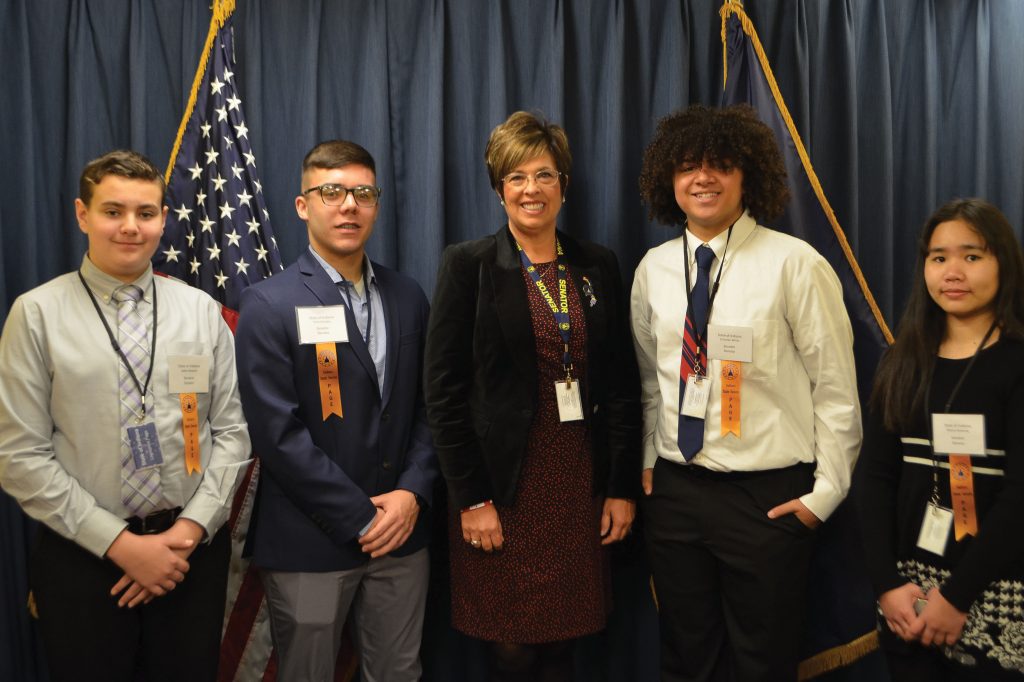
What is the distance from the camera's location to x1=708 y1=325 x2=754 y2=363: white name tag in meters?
2.02

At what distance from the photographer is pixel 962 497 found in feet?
5.74

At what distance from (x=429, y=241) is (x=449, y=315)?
2.26 ft

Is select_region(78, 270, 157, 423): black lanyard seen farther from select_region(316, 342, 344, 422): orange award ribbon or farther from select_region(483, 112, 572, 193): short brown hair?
select_region(483, 112, 572, 193): short brown hair

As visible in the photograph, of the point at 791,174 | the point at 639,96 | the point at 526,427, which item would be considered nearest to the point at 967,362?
the point at 791,174

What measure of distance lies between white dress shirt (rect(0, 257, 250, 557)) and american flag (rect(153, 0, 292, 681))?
19.0 inches

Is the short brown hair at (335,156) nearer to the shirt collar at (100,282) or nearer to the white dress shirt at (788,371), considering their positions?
the shirt collar at (100,282)

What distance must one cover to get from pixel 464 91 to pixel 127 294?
1429mm

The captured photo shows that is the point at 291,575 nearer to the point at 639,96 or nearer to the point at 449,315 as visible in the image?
the point at 449,315

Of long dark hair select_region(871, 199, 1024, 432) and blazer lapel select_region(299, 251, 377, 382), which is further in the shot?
blazer lapel select_region(299, 251, 377, 382)

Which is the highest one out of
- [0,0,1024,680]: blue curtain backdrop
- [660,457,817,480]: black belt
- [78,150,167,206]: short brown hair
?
[0,0,1024,680]: blue curtain backdrop

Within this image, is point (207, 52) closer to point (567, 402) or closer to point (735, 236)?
point (567, 402)

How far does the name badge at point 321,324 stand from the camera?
2.09m

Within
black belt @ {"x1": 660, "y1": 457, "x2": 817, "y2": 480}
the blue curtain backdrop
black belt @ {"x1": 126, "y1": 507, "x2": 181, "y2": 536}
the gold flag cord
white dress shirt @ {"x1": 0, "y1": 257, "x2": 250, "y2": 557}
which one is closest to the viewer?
white dress shirt @ {"x1": 0, "y1": 257, "x2": 250, "y2": 557}

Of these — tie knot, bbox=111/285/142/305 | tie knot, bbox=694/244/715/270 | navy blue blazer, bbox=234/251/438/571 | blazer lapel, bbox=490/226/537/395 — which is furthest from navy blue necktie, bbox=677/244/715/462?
tie knot, bbox=111/285/142/305
